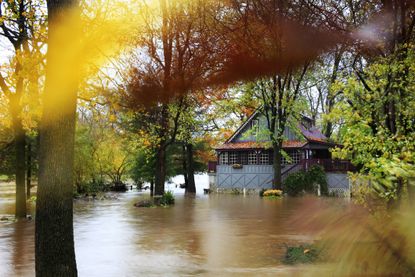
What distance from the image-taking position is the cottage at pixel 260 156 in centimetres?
3512

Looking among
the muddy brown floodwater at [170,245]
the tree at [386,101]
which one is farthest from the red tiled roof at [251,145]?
the tree at [386,101]

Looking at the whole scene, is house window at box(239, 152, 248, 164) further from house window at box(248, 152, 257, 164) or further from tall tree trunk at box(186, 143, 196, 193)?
tall tree trunk at box(186, 143, 196, 193)

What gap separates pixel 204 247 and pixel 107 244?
2635 mm

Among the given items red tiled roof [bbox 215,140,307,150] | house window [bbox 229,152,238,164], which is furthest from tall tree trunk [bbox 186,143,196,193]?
house window [bbox 229,152,238,164]

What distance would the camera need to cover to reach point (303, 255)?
30.5ft

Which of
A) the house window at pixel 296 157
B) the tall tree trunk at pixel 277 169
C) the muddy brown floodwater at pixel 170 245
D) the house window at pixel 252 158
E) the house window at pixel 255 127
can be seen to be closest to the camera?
the muddy brown floodwater at pixel 170 245

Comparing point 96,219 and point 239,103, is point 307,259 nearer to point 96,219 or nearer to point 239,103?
point 96,219

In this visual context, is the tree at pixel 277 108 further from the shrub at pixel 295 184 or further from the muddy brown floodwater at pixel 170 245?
the muddy brown floodwater at pixel 170 245

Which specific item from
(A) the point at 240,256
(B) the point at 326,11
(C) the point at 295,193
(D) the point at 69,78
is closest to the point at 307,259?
(A) the point at 240,256

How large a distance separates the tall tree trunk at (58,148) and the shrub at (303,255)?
4754mm

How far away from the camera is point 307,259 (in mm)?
9102

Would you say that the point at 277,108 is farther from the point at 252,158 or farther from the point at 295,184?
the point at 252,158

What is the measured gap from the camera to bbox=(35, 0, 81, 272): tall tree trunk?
602 cm

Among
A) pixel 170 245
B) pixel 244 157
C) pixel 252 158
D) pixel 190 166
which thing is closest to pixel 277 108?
pixel 252 158
